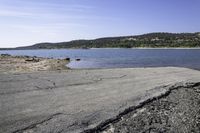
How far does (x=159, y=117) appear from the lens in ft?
27.8

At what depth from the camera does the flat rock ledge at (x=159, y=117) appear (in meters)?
7.36

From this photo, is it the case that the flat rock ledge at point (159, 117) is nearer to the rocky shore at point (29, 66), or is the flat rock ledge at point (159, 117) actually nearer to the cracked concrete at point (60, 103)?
the cracked concrete at point (60, 103)

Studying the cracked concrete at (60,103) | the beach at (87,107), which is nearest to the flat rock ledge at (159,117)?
the beach at (87,107)

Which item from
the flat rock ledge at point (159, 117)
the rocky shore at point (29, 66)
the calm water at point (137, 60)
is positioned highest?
the flat rock ledge at point (159, 117)

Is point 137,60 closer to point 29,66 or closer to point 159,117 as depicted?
point 29,66

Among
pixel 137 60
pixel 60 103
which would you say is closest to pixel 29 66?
pixel 60 103

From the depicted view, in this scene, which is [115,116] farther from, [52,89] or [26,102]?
[52,89]

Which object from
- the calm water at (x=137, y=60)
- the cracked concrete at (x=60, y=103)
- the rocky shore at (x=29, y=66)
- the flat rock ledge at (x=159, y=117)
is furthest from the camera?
the calm water at (x=137, y=60)

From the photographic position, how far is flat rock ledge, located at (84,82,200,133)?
736cm

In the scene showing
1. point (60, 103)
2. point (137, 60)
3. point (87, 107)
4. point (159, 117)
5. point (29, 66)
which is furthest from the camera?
point (137, 60)

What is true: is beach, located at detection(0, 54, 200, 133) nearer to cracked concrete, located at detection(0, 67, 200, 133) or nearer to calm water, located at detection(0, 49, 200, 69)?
cracked concrete, located at detection(0, 67, 200, 133)

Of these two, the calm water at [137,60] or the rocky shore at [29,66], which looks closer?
the rocky shore at [29,66]

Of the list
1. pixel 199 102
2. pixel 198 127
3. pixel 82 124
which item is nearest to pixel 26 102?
pixel 82 124

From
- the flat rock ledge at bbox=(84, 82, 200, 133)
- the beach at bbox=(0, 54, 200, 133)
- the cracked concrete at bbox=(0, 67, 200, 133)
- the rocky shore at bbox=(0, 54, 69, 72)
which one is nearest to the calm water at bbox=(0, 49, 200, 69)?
the rocky shore at bbox=(0, 54, 69, 72)
